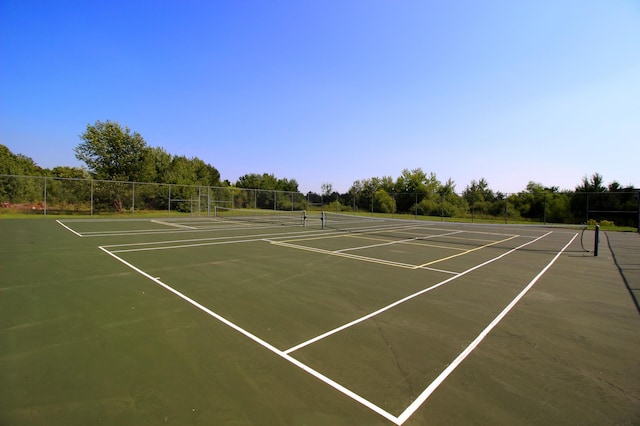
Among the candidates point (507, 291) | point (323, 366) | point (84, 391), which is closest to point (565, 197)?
point (507, 291)

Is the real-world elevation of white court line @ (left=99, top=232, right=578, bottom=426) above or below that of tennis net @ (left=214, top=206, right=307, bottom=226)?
below

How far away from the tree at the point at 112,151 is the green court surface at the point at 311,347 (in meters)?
→ 29.5

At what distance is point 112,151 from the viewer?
31609 mm

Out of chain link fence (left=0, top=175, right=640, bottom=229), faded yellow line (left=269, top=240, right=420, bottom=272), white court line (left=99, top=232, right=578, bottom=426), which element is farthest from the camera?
chain link fence (left=0, top=175, right=640, bottom=229)

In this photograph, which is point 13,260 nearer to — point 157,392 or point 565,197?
point 157,392

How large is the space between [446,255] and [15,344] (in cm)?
1046

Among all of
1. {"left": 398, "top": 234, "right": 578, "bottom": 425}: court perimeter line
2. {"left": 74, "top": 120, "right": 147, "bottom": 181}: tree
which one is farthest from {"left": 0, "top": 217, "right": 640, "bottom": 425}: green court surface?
{"left": 74, "top": 120, "right": 147, "bottom": 181}: tree

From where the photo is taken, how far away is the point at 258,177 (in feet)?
203

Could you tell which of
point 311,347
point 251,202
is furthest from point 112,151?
point 311,347

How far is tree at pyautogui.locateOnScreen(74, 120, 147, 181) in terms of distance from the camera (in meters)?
30.5

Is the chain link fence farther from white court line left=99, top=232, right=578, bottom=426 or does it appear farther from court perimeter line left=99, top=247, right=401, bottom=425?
white court line left=99, top=232, right=578, bottom=426

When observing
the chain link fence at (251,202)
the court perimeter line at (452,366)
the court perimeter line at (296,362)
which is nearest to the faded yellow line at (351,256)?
the court perimeter line at (452,366)

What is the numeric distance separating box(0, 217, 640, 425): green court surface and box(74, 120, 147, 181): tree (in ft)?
96.7

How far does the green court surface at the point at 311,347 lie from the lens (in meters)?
2.41
